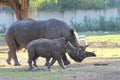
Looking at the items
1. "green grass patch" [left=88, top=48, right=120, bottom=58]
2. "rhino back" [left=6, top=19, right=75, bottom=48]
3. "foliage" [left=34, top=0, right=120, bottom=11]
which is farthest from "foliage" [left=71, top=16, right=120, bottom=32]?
"rhino back" [left=6, top=19, right=75, bottom=48]

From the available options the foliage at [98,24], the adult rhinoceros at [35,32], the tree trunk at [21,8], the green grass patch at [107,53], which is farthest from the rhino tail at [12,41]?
the foliage at [98,24]

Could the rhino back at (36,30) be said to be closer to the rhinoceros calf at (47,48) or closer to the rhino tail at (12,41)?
the rhino tail at (12,41)

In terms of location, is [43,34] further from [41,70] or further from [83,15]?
[83,15]

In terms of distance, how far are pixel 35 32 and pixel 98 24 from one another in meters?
38.5

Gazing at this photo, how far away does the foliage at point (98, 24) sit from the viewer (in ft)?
181

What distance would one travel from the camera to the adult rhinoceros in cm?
1728

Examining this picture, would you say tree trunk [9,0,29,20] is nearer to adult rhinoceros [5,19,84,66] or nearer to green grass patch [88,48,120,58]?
green grass patch [88,48,120,58]

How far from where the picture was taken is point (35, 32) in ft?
58.9

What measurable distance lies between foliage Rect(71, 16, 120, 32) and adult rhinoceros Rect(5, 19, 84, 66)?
3681cm

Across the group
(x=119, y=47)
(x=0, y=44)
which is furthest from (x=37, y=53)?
(x=0, y=44)

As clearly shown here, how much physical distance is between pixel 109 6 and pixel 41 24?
42.1m

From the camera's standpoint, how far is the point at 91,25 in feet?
185

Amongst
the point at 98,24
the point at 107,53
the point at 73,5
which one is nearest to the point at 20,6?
the point at 107,53

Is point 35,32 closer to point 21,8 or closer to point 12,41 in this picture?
point 12,41
